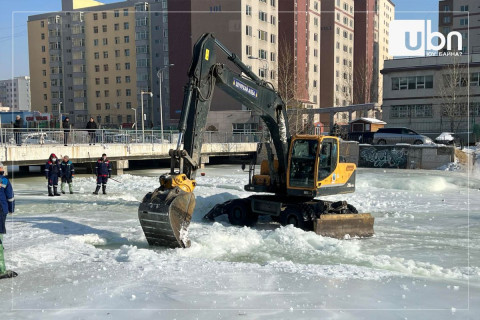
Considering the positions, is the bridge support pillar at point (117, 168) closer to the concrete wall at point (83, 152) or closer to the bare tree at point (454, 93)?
the concrete wall at point (83, 152)

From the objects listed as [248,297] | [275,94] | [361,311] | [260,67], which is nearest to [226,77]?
[275,94]

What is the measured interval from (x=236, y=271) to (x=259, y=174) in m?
5.87

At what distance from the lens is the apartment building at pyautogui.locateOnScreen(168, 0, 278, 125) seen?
59.6 metres

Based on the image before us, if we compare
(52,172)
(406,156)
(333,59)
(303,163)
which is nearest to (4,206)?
(303,163)

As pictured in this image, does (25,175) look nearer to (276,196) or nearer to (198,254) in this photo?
(276,196)

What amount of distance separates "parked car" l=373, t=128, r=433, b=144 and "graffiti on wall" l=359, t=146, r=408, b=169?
18.0 feet

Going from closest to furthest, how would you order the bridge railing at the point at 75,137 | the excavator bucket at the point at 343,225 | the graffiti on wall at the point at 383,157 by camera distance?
the excavator bucket at the point at 343,225 → the bridge railing at the point at 75,137 → the graffiti on wall at the point at 383,157

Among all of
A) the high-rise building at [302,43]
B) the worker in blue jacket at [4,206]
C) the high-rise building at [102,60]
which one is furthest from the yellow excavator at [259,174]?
the high-rise building at [102,60]

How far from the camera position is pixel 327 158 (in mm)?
12336

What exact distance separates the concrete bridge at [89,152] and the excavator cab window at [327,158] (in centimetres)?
1741

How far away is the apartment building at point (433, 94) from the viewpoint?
43438 mm

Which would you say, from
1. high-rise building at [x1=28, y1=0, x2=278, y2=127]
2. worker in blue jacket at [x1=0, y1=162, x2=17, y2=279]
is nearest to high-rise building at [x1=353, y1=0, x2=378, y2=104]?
high-rise building at [x1=28, y1=0, x2=278, y2=127]

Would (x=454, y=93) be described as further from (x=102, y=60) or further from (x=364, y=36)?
(x=102, y=60)

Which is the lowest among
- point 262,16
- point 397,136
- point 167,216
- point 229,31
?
point 167,216
